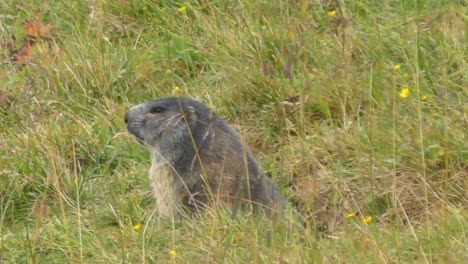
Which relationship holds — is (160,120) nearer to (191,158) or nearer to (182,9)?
(191,158)

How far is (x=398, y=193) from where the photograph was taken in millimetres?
5957

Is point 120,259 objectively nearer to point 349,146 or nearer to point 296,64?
point 349,146

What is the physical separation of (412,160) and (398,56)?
4.43 ft

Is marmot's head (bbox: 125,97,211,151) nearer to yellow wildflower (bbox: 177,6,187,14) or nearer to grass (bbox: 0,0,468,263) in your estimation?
grass (bbox: 0,0,468,263)

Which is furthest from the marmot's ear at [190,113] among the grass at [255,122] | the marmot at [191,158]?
the grass at [255,122]

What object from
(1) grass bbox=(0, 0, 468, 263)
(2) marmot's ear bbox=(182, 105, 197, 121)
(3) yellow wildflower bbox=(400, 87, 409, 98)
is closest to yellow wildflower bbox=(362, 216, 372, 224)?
(1) grass bbox=(0, 0, 468, 263)

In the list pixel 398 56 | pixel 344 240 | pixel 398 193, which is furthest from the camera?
pixel 398 56

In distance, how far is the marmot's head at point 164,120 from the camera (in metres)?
6.45

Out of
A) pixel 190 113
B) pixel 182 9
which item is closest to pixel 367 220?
pixel 190 113

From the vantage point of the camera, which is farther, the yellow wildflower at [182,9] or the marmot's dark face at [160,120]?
the yellow wildflower at [182,9]

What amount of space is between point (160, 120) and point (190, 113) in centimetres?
20

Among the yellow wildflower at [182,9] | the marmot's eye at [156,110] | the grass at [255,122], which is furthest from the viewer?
the yellow wildflower at [182,9]

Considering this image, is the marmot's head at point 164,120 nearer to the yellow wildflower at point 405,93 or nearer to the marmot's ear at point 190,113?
the marmot's ear at point 190,113

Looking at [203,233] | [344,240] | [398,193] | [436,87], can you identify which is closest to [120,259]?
[203,233]
